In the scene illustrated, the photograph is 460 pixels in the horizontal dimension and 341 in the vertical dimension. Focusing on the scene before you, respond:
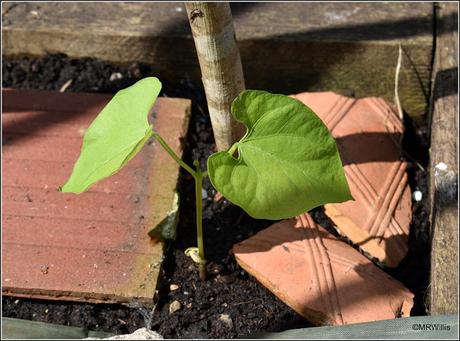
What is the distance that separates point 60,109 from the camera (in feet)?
6.48

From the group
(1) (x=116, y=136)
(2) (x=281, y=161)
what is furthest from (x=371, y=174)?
(1) (x=116, y=136)

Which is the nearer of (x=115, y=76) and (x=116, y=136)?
(x=116, y=136)

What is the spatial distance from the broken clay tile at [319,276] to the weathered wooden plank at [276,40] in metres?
0.51

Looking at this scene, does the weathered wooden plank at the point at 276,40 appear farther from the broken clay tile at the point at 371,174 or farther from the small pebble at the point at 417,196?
the small pebble at the point at 417,196

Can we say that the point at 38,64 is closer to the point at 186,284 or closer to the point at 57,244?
the point at 57,244

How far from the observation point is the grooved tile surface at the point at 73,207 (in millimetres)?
1612

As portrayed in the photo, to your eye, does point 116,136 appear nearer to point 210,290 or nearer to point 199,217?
point 199,217

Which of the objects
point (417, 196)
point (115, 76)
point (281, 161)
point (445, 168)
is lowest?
point (417, 196)

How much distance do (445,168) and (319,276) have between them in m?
0.38

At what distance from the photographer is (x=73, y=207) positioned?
68.9 inches

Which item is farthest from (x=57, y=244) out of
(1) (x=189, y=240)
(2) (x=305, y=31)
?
(2) (x=305, y=31)

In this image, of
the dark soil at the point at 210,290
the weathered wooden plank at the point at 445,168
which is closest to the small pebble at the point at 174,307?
the dark soil at the point at 210,290

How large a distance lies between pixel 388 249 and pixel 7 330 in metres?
0.80

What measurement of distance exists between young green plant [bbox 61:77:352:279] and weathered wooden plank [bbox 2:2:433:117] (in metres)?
0.79
